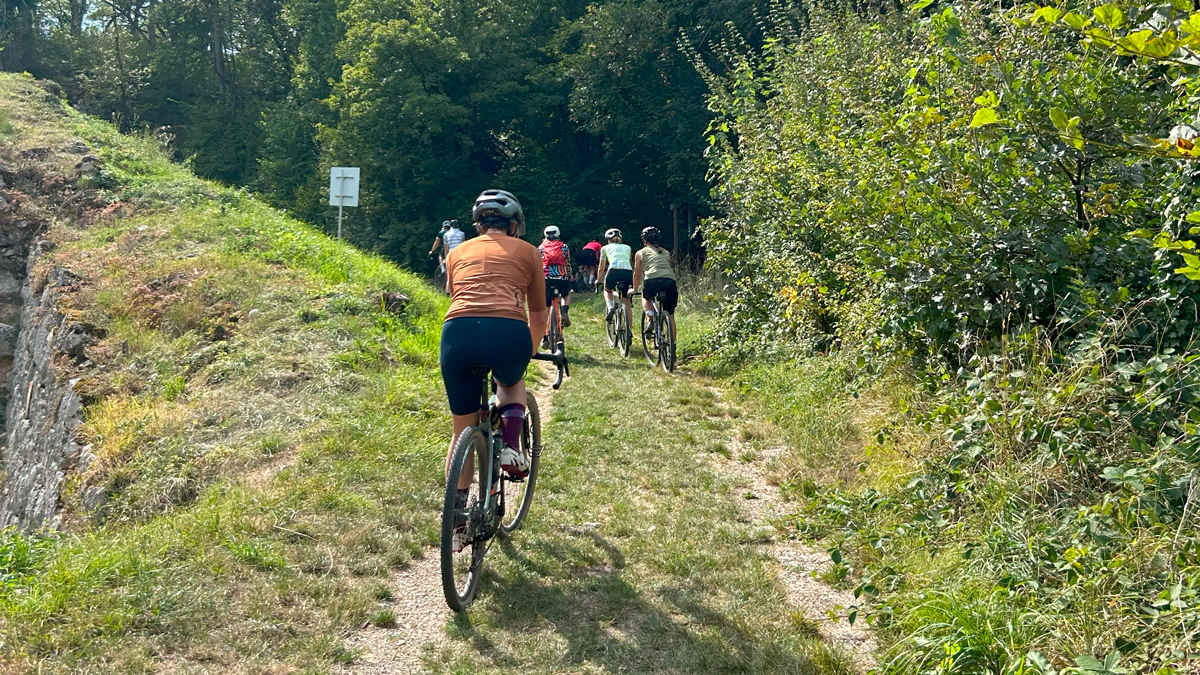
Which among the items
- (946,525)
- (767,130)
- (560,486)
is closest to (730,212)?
(767,130)

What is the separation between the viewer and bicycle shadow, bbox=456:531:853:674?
3.57 m

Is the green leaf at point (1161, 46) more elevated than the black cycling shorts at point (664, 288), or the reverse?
the green leaf at point (1161, 46)

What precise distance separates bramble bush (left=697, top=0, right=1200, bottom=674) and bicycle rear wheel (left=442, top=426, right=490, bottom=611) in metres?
1.79

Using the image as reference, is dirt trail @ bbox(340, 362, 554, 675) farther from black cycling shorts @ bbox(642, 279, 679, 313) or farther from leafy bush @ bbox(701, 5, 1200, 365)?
black cycling shorts @ bbox(642, 279, 679, 313)

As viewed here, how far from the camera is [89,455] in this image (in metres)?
7.06

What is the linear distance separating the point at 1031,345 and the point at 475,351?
3.12 m

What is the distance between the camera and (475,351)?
3.99 meters

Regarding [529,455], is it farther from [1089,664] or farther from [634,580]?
[1089,664]

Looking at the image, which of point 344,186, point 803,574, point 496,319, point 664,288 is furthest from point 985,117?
point 344,186

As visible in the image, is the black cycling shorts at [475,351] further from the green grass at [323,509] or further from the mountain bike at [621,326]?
the mountain bike at [621,326]

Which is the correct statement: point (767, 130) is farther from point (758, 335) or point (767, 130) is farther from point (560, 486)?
point (560, 486)

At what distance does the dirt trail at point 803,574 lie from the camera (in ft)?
12.2

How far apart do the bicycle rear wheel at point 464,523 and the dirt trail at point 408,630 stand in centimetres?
17

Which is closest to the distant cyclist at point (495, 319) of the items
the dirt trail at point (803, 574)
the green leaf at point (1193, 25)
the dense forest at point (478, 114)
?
the dirt trail at point (803, 574)
